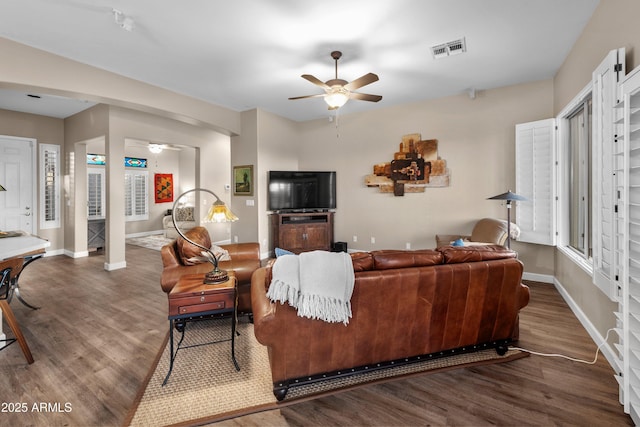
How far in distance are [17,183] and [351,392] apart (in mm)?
7252

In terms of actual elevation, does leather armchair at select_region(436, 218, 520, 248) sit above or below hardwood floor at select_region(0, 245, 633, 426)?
above

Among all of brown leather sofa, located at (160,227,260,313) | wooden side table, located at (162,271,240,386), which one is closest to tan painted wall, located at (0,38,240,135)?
brown leather sofa, located at (160,227,260,313)

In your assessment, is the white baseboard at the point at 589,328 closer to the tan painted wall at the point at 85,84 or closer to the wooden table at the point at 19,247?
the wooden table at the point at 19,247

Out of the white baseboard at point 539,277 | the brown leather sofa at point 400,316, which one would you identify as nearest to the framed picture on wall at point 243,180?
the brown leather sofa at point 400,316

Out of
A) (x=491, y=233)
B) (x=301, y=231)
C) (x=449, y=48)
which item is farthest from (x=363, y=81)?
(x=301, y=231)

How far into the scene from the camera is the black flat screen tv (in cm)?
566

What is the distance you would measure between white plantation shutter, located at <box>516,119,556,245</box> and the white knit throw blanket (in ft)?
10.3

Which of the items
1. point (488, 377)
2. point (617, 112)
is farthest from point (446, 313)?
point (617, 112)

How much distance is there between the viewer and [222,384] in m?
2.00

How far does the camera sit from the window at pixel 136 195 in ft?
28.0

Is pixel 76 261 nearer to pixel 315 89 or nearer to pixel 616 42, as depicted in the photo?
pixel 315 89

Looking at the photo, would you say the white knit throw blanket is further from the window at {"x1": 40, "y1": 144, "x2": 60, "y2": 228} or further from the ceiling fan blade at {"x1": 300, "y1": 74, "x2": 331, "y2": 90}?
the window at {"x1": 40, "y1": 144, "x2": 60, "y2": 228}

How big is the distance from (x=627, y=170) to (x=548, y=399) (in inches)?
57.0

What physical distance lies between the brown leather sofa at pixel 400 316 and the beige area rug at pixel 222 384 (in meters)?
0.13
